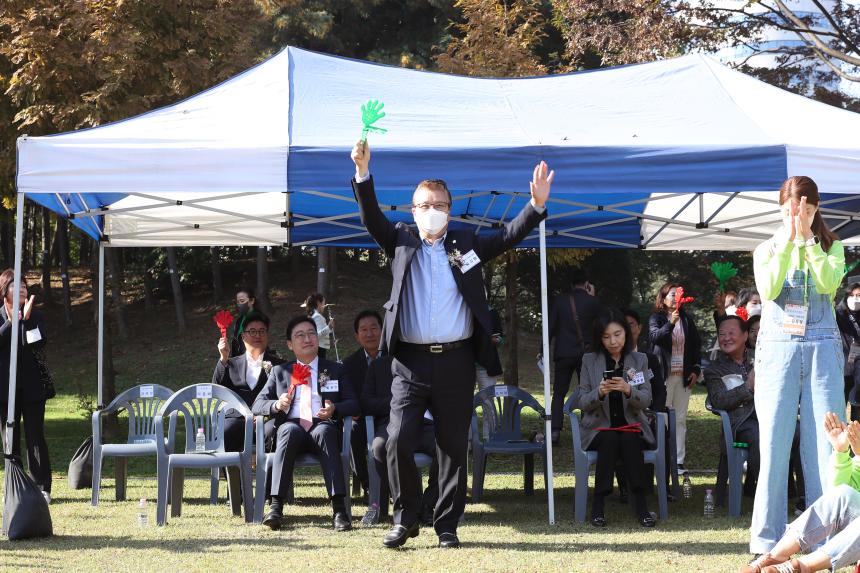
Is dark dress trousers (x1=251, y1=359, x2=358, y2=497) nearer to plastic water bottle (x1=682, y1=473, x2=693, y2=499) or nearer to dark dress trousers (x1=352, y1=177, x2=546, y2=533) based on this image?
dark dress trousers (x1=352, y1=177, x2=546, y2=533)

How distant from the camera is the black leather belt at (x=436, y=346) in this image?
4887 mm

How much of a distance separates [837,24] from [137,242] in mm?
10906

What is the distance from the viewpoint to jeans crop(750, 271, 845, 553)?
→ 4.29 m

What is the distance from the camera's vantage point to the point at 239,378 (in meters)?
7.12

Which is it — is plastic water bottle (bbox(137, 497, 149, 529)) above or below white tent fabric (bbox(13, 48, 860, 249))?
below

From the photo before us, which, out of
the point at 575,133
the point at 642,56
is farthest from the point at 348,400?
the point at 642,56

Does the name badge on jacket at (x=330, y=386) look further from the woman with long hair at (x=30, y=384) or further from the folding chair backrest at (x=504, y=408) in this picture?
the woman with long hair at (x=30, y=384)

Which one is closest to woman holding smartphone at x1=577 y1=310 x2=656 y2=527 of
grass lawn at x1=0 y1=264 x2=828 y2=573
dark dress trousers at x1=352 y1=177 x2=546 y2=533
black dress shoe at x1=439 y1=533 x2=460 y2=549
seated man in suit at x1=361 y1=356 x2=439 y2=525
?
grass lawn at x1=0 y1=264 x2=828 y2=573

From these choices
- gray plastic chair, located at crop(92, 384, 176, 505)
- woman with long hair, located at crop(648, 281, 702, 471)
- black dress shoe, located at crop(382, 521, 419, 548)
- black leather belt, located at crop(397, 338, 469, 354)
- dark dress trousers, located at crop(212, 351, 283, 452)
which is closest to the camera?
black leather belt, located at crop(397, 338, 469, 354)

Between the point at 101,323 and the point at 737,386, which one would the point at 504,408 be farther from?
the point at 101,323

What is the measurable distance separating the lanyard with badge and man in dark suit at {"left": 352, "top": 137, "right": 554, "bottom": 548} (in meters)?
1.26

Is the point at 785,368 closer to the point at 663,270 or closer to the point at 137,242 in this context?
the point at 137,242

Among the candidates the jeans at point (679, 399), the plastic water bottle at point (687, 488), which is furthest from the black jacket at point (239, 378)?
the jeans at point (679, 399)

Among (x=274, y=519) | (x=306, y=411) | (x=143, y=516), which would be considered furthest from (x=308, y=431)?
(x=143, y=516)
